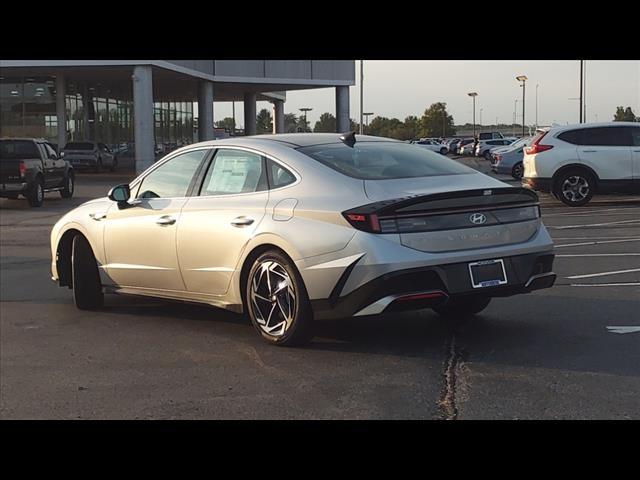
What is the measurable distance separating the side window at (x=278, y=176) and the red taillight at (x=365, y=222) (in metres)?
0.80

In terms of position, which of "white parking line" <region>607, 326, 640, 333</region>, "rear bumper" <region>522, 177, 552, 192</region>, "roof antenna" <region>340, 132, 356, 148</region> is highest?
"roof antenna" <region>340, 132, 356, 148</region>

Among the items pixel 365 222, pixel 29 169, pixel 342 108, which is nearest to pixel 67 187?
pixel 29 169

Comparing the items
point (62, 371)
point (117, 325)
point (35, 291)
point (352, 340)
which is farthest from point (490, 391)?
point (35, 291)

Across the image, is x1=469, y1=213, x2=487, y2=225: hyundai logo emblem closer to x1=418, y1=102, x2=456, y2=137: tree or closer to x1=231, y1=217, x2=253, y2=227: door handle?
x1=231, y1=217, x2=253, y2=227: door handle

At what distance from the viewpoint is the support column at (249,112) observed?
192 ft

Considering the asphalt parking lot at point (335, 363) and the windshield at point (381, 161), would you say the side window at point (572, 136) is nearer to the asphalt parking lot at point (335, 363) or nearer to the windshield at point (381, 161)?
the asphalt parking lot at point (335, 363)

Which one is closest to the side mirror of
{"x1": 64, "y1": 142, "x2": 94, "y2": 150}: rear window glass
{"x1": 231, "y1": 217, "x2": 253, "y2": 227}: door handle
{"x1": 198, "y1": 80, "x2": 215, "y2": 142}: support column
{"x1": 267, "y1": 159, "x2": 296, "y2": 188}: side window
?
{"x1": 231, "y1": 217, "x2": 253, "y2": 227}: door handle

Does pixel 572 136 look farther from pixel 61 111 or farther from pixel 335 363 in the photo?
pixel 61 111

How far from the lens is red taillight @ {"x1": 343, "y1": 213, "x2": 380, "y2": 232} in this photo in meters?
5.48

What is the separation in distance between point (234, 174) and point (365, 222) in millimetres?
1571

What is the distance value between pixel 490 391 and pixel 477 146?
52.2 m

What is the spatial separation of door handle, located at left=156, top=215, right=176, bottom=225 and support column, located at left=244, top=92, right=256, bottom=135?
51.9 meters

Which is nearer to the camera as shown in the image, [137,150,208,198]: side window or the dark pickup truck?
[137,150,208,198]: side window
